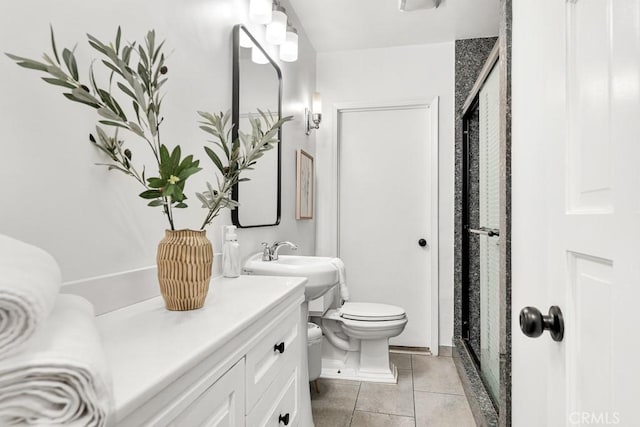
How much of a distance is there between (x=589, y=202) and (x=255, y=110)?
1580 mm

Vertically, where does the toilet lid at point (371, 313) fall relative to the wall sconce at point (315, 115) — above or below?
below

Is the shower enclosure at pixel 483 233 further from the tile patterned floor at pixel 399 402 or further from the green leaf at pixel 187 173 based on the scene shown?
the green leaf at pixel 187 173

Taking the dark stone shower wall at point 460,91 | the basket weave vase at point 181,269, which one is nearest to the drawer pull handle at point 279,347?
the basket weave vase at point 181,269

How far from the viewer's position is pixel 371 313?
2.49 metres

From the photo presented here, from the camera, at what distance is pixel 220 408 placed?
75 centimetres

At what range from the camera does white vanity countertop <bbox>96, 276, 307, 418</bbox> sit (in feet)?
1.74

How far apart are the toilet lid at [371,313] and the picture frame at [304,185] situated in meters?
0.74

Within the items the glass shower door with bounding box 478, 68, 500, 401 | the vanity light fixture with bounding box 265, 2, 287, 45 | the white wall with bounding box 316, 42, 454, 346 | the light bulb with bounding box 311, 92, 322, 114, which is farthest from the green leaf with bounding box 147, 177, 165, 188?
the white wall with bounding box 316, 42, 454, 346

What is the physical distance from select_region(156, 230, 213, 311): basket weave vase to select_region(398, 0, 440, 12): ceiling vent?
2223 mm

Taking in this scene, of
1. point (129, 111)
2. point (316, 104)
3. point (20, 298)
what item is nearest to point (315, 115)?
point (316, 104)

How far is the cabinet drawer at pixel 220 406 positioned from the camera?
2.12 ft

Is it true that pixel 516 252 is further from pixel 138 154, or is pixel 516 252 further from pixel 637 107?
pixel 138 154

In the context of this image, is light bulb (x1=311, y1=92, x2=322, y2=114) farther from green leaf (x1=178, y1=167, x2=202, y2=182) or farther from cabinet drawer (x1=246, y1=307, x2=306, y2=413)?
green leaf (x1=178, y1=167, x2=202, y2=182)

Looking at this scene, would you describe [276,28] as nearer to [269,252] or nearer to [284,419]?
[269,252]
